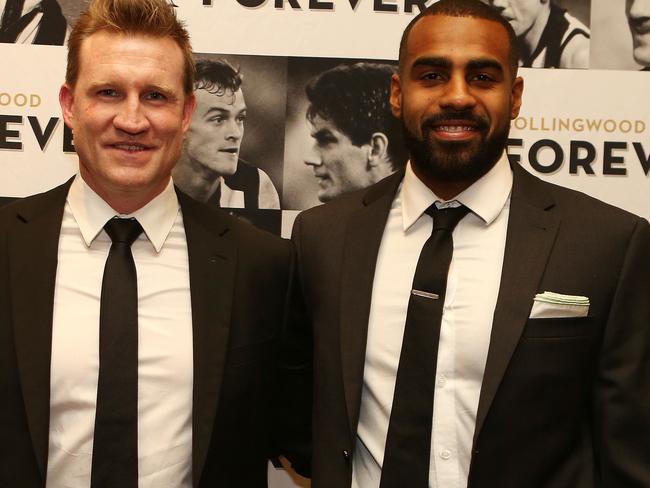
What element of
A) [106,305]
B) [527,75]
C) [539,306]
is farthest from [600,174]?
[106,305]

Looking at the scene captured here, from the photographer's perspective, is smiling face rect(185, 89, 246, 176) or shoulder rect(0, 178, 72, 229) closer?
shoulder rect(0, 178, 72, 229)

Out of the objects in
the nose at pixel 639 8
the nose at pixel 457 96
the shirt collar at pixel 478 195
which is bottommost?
the shirt collar at pixel 478 195

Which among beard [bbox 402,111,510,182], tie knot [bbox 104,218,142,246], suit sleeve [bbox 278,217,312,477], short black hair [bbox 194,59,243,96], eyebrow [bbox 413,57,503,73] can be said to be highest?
short black hair [bbox 194,59,243,96]

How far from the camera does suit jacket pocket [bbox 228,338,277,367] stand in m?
1.77

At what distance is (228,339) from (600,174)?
1340 mm

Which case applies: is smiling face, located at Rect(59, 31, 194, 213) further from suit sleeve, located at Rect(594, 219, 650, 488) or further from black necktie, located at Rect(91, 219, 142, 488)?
suit sleeve, located at Rect(594, 219, 650, 488)

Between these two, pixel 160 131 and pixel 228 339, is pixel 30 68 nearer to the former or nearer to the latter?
pixel 160 131

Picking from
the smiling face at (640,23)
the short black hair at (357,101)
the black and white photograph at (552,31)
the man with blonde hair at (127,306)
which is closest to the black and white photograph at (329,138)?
the short black hair at (357,101)

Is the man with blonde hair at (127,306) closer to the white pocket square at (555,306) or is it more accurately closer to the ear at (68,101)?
the ear at (68,101)

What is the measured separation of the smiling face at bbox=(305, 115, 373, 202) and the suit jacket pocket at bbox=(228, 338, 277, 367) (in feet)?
2.33

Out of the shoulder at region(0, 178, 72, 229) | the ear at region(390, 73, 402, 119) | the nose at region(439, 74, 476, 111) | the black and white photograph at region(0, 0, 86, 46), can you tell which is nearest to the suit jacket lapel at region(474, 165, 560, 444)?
the nose at region(439, 74, 476, 111)

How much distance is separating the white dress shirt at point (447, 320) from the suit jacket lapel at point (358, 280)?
0.03m

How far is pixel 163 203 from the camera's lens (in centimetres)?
180

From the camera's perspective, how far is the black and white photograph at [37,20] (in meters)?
2.41
